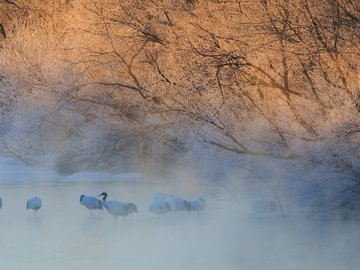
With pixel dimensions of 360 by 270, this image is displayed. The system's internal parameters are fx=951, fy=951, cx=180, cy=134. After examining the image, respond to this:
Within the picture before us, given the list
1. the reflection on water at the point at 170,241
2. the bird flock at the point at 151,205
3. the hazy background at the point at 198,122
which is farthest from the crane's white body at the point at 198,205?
the hazy background at the point at 198,122

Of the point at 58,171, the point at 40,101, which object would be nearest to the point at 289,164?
the point at 40,101

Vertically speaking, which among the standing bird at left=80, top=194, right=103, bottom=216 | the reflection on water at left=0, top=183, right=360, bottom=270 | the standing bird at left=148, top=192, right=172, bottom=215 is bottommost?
the reflection on water at left=0, top=183, right=360, bottom=270

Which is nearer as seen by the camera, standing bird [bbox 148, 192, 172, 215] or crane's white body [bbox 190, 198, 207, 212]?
standing bird [bbox 148, 192, 172, 215]

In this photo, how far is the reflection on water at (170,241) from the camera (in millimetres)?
9422

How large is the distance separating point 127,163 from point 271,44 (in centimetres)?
731

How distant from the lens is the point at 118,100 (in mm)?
15578

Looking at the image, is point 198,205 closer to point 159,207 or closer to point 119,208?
point 159,207

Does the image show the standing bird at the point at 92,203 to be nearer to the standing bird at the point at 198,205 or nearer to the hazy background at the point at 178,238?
the hazy background at the point at 178,238

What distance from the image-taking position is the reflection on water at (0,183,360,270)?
30.9 ft

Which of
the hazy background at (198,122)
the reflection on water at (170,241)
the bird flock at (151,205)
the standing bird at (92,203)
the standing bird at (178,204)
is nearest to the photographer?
the reflection on water at (170,241)

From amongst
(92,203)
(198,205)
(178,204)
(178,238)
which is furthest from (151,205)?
(178,238)

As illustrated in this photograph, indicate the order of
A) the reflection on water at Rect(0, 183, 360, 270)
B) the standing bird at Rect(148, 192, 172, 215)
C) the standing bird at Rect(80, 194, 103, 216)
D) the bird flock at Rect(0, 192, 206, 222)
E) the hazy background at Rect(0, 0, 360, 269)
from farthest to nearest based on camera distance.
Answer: the standing bird at Rect(80, 194, 103, 216)
the bird flock at Rect(0, 192, 206, 222)
the standing bird at Rect(148, 192, 172, 215)
the hazy background at Rect(0, 0, 360, 269)
the reflection on water at Rect(0, 183, 360, 270)

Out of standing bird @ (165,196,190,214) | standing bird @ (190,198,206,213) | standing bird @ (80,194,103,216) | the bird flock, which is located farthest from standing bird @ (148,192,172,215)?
standing bird @ (80,194,103,216)

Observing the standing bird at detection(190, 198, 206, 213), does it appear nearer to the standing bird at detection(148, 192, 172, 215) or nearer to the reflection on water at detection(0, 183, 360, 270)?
the reflection on water at detection(0, 183, 360, 270)
